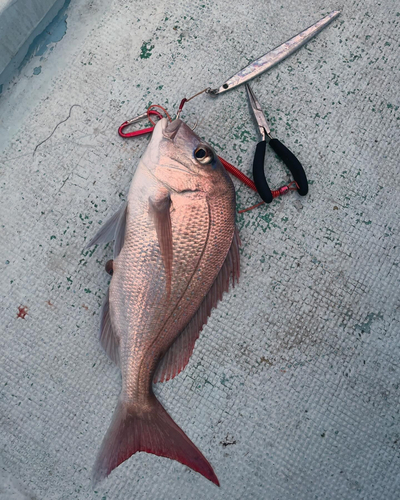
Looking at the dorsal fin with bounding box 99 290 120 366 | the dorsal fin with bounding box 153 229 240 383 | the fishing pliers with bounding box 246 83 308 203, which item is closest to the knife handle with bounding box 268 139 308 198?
the fishing pliers with bounding box 246 83 308 203

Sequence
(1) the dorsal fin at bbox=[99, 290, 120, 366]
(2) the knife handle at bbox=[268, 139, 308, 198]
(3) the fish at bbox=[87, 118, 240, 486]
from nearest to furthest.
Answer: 1. (3) the fish at bbox=[87, 118, 240, 486]
2. (1) the dorsal fin at bbox=[99, 290, 120, 366]
3. (2) the knife handle at bbox=[268, 139, 308, 198]

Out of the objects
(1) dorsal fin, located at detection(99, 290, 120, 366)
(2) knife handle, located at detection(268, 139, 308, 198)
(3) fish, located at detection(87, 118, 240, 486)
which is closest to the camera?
(3) fish, located at detection(87, 118, 240, 486)

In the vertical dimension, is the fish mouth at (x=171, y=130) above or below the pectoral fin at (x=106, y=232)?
above

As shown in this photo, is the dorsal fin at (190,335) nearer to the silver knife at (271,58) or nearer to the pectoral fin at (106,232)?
the pectoral fin at (106,232)

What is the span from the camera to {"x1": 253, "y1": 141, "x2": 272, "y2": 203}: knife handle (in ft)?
4.76

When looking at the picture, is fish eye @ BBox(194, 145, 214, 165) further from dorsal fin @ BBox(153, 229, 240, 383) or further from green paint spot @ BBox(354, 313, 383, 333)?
green paint spot @ BBox(354, 313, 383, 333)

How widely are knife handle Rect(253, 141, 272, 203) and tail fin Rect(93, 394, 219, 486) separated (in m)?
0.86

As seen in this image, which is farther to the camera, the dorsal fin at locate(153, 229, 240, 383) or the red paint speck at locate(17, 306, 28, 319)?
the red paint speck at locate(17, 306, 28, 319)

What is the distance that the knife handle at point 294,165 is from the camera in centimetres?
147

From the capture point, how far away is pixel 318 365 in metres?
1.46

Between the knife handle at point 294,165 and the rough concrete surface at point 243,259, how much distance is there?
0.18ft

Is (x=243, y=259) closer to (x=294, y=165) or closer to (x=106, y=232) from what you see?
(x=294, y=165)

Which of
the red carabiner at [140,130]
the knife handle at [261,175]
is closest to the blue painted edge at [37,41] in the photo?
the red carabiner at [140,130]

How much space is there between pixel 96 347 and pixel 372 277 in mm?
1125
